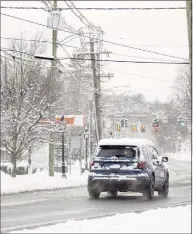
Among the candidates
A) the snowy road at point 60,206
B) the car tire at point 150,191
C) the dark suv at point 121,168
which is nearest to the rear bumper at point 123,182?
the dark suv at point 121,168

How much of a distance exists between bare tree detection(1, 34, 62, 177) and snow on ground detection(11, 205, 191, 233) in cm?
1217

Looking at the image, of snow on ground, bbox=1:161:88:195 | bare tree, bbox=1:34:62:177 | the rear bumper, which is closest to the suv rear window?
the rear bumper

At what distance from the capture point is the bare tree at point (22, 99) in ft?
73.3

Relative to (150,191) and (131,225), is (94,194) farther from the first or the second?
(131,225)

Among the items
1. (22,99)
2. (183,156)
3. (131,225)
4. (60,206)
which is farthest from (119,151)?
(183,156)

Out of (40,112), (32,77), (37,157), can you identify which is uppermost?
(32,77)

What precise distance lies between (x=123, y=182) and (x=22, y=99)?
832 cm

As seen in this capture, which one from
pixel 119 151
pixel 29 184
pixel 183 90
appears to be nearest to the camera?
pixel 119 151

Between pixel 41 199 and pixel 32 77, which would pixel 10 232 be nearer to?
pixel 41 199

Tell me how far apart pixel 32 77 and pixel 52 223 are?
12.7m

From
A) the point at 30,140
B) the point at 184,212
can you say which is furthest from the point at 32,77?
the point at 184,212

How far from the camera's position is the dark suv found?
15.6 m

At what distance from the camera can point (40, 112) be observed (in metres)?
23.5

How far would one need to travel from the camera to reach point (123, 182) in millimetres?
15625
